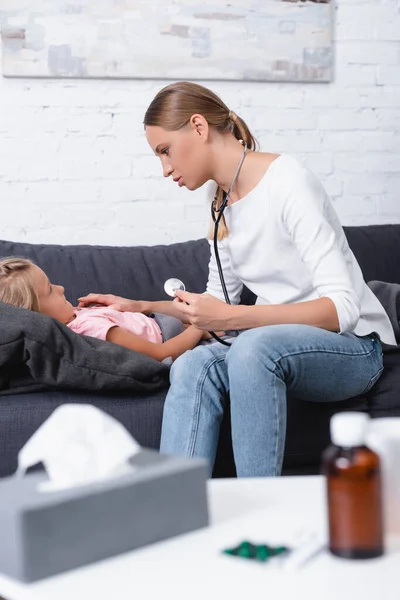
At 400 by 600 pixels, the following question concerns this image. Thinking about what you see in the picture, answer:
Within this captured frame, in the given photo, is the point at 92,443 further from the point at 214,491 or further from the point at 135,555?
the point at 214,491

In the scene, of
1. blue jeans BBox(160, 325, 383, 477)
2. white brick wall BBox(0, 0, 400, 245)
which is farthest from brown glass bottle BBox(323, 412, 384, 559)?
white brick wall BBox(0, 0, 400, 245)

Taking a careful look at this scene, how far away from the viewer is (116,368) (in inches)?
70.7

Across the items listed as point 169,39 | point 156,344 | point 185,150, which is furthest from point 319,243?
point 169,39

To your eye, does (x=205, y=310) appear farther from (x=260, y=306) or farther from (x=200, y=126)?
(x=200, y=126)

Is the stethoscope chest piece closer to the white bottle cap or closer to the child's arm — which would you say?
the child's arm

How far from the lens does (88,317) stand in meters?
2.02

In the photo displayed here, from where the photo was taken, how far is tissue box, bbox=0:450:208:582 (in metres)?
0.80

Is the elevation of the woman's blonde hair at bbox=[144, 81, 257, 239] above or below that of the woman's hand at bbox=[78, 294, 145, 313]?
above

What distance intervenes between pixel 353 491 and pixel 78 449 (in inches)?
11.7

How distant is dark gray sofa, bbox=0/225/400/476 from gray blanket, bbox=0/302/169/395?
0.12ft

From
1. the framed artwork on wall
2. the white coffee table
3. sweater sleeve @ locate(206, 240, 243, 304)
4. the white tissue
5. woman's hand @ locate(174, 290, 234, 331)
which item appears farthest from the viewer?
the framed artwork on wall

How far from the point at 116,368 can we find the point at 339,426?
42.7 inches

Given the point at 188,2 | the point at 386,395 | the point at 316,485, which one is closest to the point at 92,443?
the point at 316,485

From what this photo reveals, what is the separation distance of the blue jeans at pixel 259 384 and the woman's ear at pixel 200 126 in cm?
50
